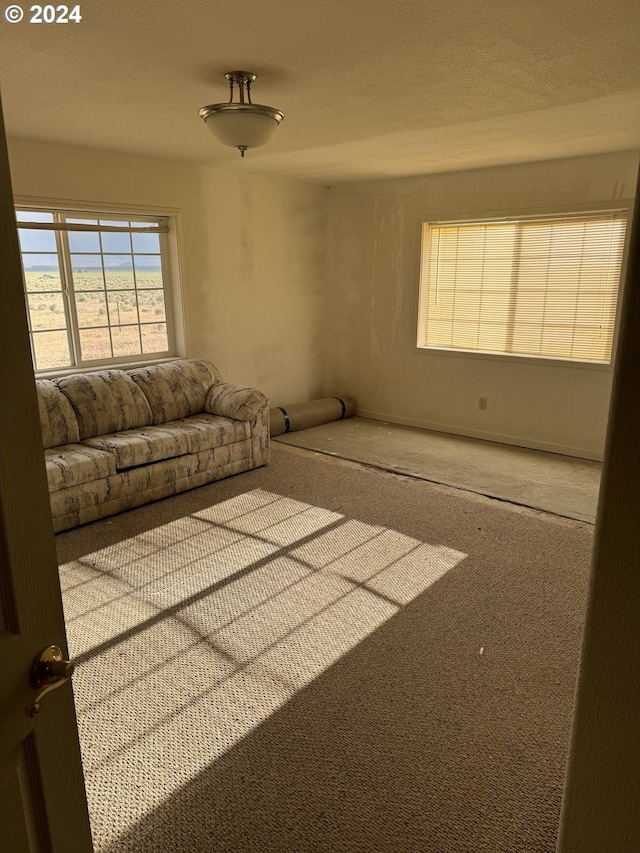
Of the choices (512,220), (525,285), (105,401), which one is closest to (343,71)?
(105,401)

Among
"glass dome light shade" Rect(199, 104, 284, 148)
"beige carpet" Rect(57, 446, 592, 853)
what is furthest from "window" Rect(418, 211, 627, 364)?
"glass dome light shade" Rect(199, 104, 284, 148)

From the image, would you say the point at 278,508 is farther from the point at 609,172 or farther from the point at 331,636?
the point at 609,172

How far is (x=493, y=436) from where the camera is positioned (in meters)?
5.40

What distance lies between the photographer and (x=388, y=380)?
6.08 meters

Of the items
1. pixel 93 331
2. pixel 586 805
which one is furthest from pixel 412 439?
pixel 586 805

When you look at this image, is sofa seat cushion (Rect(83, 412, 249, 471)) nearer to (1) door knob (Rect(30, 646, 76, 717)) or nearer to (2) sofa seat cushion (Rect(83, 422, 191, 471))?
(2) sofa seat cushion (Rect(83, 422, 191, 471))

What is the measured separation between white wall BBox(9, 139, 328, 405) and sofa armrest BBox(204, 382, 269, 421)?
1.98ft

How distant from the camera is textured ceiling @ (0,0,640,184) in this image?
1.97 m

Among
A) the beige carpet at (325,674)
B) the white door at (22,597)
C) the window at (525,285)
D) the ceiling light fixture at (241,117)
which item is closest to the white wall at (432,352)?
the window at (525,285)

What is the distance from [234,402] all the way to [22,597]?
3.71 metres

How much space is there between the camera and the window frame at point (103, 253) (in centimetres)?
415

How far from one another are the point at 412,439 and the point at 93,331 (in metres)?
2.96

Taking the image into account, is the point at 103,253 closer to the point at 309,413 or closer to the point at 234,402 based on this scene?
the point at 234,402

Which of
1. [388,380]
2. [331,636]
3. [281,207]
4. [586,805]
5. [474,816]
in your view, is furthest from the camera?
[388,380]
